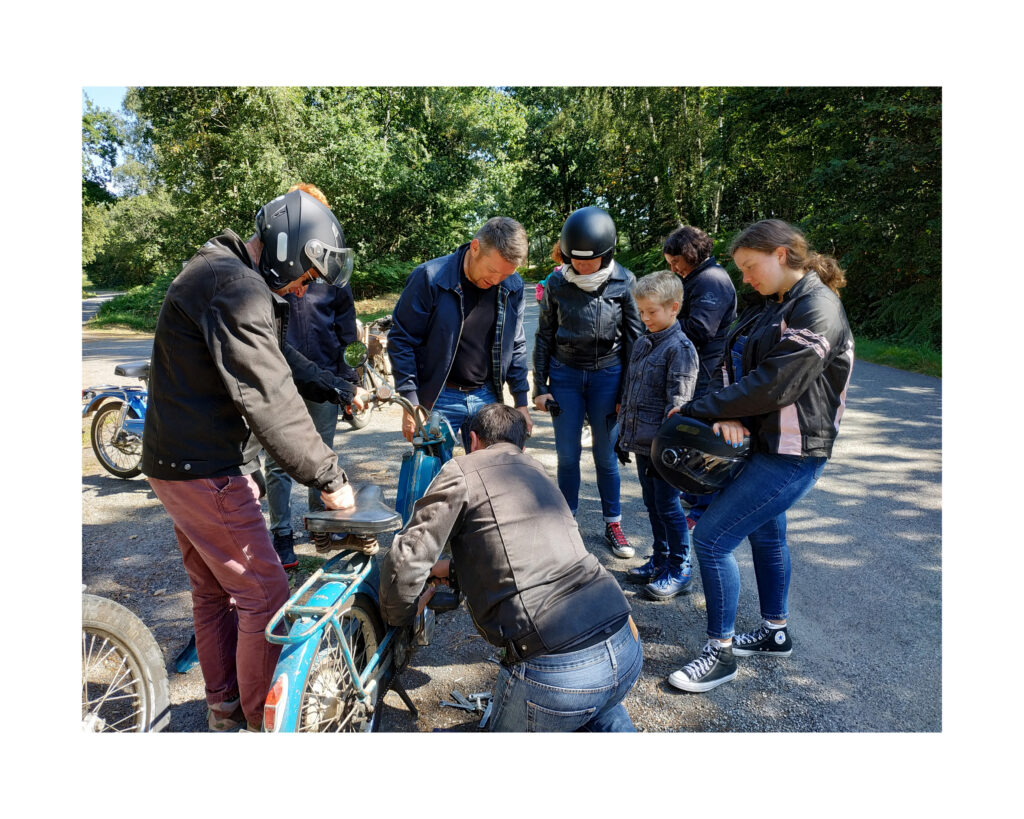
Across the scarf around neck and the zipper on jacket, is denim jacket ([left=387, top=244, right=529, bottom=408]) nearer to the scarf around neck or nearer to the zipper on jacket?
the zipper on jacket

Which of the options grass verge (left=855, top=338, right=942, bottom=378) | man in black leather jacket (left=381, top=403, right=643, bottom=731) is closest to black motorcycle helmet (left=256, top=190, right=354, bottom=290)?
man in black leather jacket (left=381, top=403, right=643, bottom=731)

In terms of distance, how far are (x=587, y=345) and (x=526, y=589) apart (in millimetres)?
2077

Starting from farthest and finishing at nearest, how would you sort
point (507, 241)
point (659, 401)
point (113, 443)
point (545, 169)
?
point (545, 169)
point (113, 443)
point (659, 401)
point (507, 241)

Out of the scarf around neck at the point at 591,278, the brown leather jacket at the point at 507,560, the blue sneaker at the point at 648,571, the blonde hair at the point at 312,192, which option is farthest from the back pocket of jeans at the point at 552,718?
the scarf around neck at the point at 591,278

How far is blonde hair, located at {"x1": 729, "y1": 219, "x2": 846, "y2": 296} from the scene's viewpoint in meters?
2.60

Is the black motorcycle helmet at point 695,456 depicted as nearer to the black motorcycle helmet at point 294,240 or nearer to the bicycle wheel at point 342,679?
the bicycle wheel at point 342,679

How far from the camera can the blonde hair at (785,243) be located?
260cm

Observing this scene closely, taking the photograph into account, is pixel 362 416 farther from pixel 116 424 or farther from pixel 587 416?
pixel 587 416

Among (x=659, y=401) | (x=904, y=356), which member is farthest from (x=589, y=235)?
(x=904, y=356)

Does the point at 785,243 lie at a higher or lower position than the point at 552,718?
higher

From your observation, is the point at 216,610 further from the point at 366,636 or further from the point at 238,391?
the point at 238,391

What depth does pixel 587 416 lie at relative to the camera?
4109 millimetres

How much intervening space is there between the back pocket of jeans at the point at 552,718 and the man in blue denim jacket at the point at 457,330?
1655 millimetres

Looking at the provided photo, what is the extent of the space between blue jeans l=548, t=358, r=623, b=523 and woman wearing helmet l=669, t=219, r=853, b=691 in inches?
42.9
